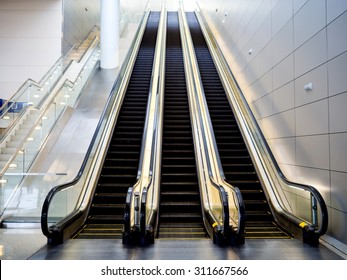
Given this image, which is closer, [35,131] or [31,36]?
[35,131]

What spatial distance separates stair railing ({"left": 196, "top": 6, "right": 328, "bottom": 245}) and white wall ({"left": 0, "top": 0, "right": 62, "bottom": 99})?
649 centimetres

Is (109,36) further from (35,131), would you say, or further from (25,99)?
(35,131)

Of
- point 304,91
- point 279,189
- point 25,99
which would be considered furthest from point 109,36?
point 279,189

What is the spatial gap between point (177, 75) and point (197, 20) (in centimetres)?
872

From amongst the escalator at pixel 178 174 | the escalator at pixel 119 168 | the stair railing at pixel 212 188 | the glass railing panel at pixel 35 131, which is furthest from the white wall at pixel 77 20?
the stair railing at pixel 212 188

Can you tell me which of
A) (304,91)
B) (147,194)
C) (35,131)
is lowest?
(147,194)

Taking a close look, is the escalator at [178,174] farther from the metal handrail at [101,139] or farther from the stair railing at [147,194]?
the metal handrail at [101,139]

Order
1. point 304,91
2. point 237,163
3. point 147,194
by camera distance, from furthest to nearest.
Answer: point 237,163, point 304,91, point 147,194

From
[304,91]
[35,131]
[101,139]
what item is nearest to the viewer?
[304,91]

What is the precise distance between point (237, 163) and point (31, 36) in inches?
347

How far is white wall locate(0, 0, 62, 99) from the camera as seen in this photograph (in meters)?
10.5

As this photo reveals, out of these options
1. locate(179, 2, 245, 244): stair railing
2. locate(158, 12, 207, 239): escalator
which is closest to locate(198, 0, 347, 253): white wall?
locate(179, 2, 245, 244): stair railing

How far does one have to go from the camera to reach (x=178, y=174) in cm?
566

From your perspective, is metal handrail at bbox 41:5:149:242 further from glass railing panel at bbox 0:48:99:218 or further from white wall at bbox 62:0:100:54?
white wall at bbox 62:0:100:54
